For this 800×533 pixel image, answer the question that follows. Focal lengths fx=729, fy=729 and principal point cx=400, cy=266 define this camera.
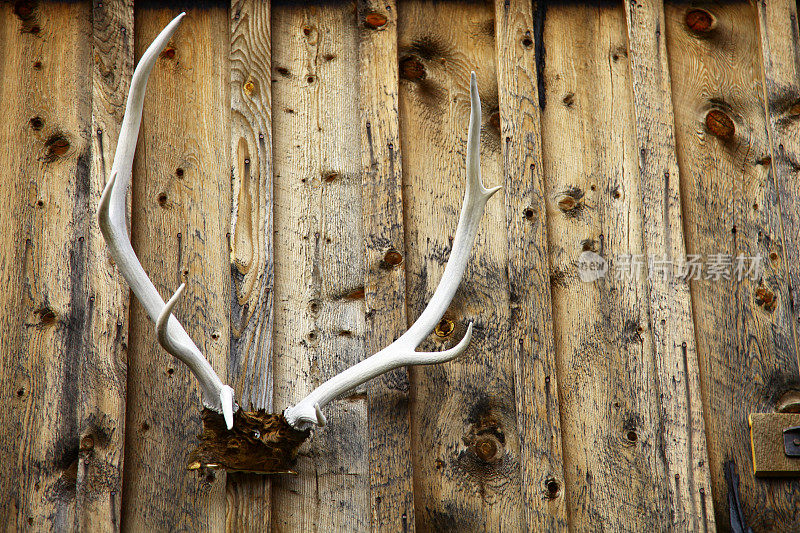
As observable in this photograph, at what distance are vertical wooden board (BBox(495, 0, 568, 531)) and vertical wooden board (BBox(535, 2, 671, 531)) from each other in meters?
0.07

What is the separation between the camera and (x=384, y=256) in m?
2.52

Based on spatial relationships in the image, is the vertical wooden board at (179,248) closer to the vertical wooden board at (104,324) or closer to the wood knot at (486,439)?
the vertical wooden board at (104,324)

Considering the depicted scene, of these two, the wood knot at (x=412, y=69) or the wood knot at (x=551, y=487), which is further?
the wood knot at (x=412, y=69)

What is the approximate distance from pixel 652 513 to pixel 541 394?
20.2 inches

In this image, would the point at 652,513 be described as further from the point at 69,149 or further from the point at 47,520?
the point at 69,149

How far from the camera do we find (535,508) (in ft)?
7.66

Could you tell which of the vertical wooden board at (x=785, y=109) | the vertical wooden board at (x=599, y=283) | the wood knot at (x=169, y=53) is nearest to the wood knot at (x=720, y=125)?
the vertical wooden board at (x=785, y=109)

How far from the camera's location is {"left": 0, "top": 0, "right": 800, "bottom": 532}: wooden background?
2359 millimetres

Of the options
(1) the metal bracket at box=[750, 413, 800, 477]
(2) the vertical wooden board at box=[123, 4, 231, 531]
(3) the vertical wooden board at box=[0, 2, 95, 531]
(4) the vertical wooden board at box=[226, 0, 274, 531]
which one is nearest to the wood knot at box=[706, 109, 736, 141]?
(1) the metal bracket at box=[750, 413, 800, 477]

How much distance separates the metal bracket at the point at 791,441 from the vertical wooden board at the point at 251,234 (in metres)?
1.69

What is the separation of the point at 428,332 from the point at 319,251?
539 mm

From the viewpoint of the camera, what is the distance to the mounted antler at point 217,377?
6.93ft

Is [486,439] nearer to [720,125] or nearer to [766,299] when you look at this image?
[766,299]

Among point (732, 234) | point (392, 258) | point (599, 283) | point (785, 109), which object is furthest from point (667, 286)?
point (392, 258)
